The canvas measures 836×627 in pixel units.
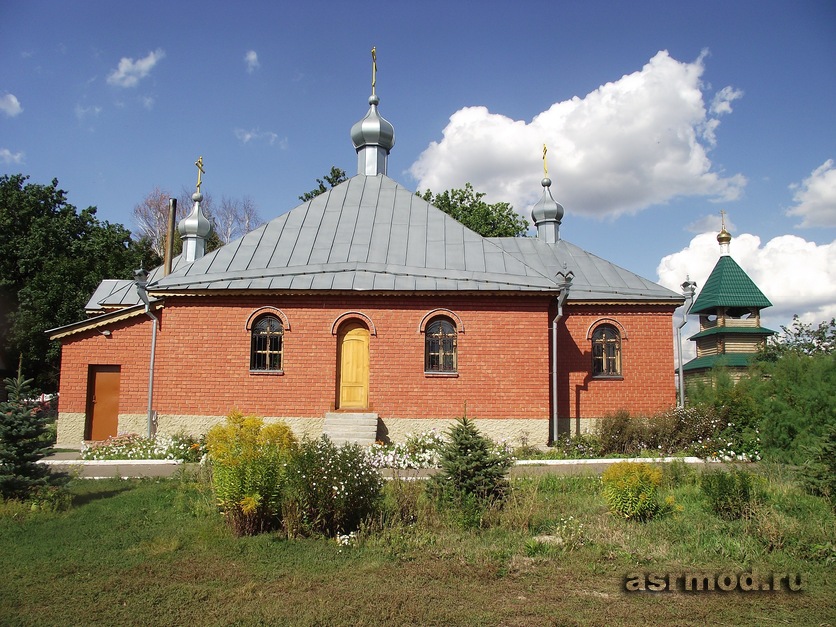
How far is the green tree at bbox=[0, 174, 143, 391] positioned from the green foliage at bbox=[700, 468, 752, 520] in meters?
27.9

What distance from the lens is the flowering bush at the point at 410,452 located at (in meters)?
11.1

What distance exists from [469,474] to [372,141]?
13.0 metres

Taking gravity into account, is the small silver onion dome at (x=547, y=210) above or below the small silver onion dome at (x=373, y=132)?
below

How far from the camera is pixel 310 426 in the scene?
13.8 meters

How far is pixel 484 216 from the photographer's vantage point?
3073 centimetres

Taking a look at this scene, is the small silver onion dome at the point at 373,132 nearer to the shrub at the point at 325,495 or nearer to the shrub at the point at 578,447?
the shrub at the point at 578,447

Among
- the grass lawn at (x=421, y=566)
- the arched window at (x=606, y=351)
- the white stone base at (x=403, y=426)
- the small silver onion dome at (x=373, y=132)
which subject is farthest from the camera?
the small silver onion dome at (x=373, y=132)

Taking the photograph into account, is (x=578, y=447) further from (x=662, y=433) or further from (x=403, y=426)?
(x=403, y=426)

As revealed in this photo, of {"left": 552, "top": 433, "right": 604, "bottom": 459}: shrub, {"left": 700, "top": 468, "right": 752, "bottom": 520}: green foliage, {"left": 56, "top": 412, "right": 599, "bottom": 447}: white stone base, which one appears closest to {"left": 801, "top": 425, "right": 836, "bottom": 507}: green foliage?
{"left": 700, "top": 468, "right": 752, "bottom": 520}: green foliage

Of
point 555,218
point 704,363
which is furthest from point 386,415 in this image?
point 704,363

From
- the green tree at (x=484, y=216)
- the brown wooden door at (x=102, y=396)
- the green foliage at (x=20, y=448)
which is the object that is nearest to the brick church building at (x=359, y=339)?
the brown wooden door at (x=102, y=396)

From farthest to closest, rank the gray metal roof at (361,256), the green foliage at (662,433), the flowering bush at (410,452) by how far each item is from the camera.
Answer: the gray metal roof at (361,256), the green foliage at (662,433), the flowering bush at (410,452)

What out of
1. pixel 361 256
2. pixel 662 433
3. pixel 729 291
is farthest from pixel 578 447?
pixel 729 291

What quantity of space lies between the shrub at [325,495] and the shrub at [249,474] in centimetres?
18
